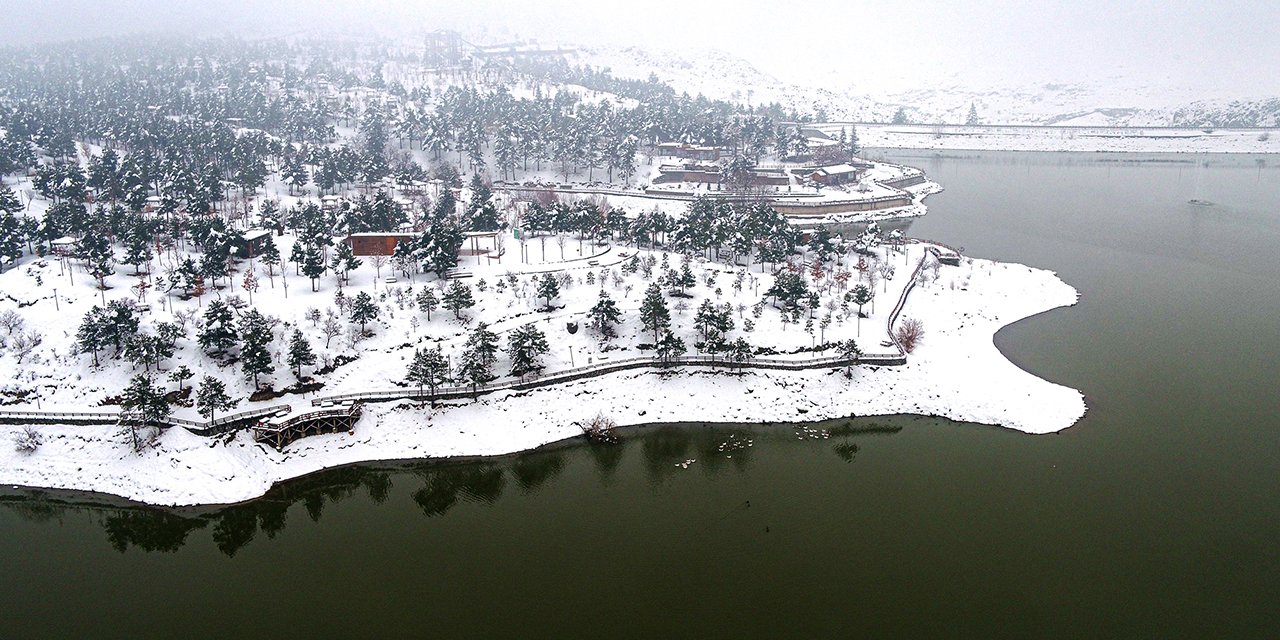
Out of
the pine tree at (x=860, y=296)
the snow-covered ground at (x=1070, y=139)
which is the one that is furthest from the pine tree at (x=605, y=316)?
the snow-covered ground at (x=1070, y=139)

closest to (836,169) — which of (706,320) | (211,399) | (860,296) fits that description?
(860,296)

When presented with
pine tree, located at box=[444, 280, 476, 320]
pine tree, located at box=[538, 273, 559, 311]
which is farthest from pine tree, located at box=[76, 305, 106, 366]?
pine tree, located at box=[538, 273, 559, 311]

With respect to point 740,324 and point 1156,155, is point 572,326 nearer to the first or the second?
point 740,324

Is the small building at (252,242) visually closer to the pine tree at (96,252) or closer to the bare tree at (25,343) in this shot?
the pine tree at (96,252)

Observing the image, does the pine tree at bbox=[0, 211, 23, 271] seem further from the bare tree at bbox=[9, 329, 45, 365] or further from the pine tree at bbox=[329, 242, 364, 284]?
the pine tree at bbox=[329, 242, 364, 284]

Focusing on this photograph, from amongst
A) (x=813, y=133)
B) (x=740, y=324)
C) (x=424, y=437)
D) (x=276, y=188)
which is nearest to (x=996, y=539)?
(x=740, y=324)

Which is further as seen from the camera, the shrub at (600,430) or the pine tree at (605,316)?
the pine tree at (605,316)
